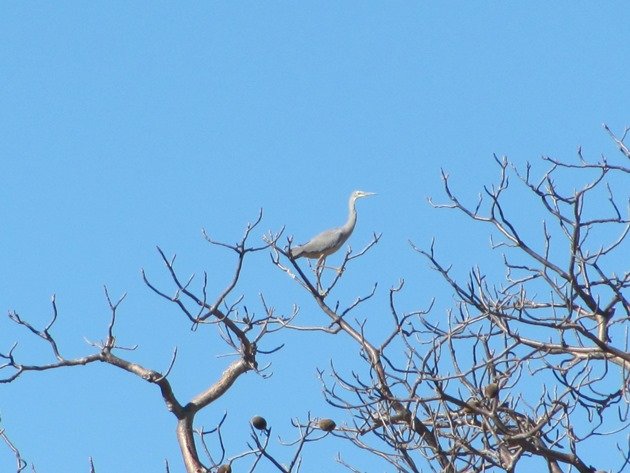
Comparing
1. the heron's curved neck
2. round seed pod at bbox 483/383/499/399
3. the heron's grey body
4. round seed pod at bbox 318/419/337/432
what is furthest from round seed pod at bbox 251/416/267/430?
the heron's curved neck

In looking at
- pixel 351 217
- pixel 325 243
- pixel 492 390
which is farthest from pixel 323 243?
pixel 492 390

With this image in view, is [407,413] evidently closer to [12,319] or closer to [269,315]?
[269,315]

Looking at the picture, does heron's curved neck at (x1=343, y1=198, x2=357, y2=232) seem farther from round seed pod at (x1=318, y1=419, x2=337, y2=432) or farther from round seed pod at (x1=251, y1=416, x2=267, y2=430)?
round seed pod at (x1=251, y1=416, x2=267, y2=430)

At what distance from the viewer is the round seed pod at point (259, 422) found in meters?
6.08

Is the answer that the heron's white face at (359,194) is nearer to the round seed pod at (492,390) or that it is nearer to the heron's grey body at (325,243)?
the heron's grey body at (325,243)

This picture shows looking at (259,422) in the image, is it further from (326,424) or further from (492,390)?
(492,390)

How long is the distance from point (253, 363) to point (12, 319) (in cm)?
116

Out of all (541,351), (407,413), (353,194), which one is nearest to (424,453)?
(407,413)

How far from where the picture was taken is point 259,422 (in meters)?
6.09

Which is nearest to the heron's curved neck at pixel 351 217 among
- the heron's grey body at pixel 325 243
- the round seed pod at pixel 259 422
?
the heron's grey body at pixel 325 243

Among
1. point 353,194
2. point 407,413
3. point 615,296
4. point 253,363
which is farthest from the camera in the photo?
point 353,194

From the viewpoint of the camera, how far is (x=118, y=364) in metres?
6.57

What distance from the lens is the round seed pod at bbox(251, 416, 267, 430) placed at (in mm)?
6082

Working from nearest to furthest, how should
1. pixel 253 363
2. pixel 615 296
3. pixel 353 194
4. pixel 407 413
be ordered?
pixel 615 296 < pixel 407 413 < pixel 253 363 < pixel 353 194
